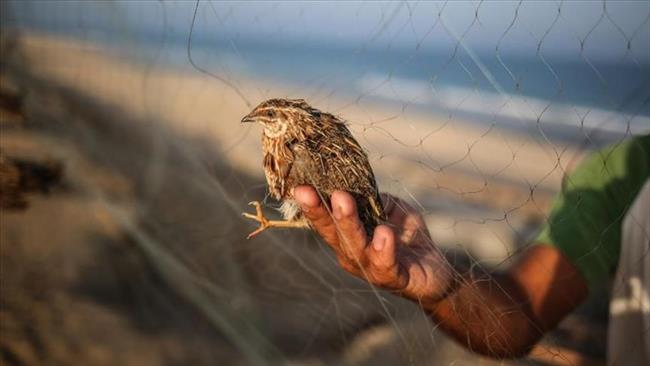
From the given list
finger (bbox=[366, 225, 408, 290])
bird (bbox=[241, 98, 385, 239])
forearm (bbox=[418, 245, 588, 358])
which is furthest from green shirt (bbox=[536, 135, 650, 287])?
bird (bbox=[241, 98, 385, 239])

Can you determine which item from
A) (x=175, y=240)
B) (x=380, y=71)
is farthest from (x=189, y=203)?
(x=380, y=71)

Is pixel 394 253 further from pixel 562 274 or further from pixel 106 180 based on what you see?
pixel 106 180

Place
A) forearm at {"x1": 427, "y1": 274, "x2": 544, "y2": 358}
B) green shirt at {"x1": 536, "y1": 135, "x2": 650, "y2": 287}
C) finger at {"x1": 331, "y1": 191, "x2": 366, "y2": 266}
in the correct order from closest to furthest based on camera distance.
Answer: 1. finger at {"x1": 331, "y1": 191, "x2": 366, "y2": 266}
2. forearm at {"x1": 427, "y1": 274, "x2": 544, "y2": 358}
3. green shirt at {"x1": 536, "y1": 135, "x2": 650, "y2": 287}

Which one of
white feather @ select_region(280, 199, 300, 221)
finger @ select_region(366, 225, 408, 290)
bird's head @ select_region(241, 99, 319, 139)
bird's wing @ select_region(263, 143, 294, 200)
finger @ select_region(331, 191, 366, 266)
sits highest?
bird's head @ select_region(241, 99, 319, 139)

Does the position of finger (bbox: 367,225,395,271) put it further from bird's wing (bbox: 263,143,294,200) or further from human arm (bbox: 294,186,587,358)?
bird's wing (bbox: 263,143,294,200)

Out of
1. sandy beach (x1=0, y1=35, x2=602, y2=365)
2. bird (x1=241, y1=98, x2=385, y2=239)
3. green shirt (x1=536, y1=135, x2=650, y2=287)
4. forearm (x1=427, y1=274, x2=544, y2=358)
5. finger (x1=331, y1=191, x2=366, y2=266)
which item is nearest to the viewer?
finger (x1=331, y1=191, x2=366, y2=266)

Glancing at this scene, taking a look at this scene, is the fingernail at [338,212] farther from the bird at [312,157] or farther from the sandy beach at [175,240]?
the sandy beach at [175,240]

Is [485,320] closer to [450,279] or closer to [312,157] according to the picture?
[450,279]
